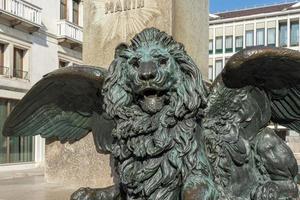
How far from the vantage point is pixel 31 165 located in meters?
18.3

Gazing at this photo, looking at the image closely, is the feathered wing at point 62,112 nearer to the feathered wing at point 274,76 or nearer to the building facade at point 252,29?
the feathered wing at point 274,76

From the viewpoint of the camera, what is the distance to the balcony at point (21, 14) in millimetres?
17312

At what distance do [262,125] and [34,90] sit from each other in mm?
1407

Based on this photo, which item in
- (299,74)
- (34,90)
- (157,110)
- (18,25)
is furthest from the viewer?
(18,25)

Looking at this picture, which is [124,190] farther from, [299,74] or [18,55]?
[18,55]

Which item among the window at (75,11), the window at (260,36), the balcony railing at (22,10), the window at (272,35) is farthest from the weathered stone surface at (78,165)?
the window at (260,36)

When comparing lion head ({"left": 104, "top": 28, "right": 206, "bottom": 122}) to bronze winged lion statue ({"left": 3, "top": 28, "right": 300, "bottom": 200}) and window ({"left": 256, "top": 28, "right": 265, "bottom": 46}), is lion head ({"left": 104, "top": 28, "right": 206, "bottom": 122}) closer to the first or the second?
bronze winged lion statue ({"left": 3, "top": 28, "right": 300, "bottom": 200})

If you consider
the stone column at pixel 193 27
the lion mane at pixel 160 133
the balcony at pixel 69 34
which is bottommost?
the lion mane at pixel 160 133

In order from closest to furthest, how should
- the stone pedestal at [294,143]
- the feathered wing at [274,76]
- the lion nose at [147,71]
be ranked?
the lion nose at [147,71], the feathered wing at [274,76], the stone pedestal at [294,143]

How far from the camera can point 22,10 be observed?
18.2 metres

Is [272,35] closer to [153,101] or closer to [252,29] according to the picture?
[252,29]

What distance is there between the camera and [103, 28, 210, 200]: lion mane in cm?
235

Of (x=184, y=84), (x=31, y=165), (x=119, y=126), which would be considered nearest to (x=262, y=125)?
(x=184, y=84)

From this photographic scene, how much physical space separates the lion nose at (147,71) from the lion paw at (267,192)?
1045mm
